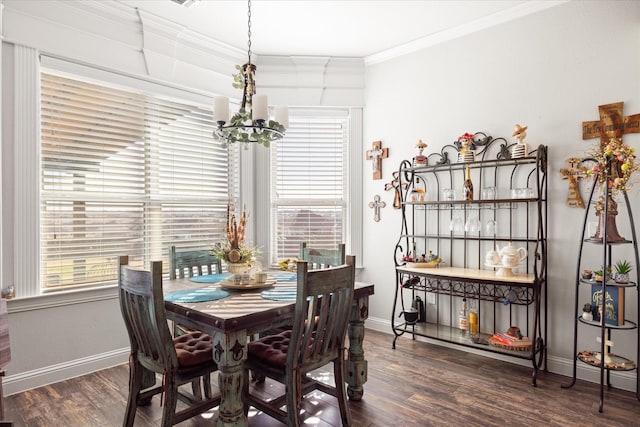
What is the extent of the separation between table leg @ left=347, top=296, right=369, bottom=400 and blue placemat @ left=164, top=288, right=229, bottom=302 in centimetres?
85

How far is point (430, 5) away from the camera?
3.21m

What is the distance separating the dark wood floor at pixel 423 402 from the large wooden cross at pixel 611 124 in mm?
1810

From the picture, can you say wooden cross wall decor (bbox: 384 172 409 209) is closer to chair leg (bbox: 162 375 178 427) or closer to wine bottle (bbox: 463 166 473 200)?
wine bottle (bbox: 463 166 473 200)

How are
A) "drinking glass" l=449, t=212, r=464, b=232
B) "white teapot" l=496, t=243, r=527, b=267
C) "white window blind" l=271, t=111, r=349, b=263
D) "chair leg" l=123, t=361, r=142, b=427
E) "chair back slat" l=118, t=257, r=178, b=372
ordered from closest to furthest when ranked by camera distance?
"chair back slat" l=118, t=257, r=178, b=372
"chair leg" l=123, t=361, r=142, b=427
"white teapot" l=496, t=243, r=527, b=267
"drinking glass" l=449, t=212, r=464, b=232
"white window blind" l=271, t=111, r=349, b=263

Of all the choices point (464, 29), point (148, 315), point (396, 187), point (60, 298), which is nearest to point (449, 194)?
point (396, 187)

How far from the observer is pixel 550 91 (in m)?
3.10

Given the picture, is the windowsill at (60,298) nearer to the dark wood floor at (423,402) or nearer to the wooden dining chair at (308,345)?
the dark wood floor at (423,402)

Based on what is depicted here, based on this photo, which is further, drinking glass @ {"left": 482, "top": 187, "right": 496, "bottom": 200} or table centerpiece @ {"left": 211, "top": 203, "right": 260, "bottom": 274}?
drinking glass @ {"left": 482, "top": 187, "right": 496, "bottom": 200}

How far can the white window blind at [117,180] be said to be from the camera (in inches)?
117

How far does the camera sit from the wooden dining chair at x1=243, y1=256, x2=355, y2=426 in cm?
193

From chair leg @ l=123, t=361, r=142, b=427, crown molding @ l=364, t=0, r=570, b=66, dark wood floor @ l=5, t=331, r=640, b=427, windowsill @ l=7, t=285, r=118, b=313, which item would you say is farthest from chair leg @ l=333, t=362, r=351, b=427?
crown molding @ l=364, t=0, r=570, b=66

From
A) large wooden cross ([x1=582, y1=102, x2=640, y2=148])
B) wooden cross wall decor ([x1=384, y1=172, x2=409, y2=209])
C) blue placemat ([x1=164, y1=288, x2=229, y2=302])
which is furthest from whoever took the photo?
wooden cross wall decor ([x1=384, y1=172, x2=409, y2=209])

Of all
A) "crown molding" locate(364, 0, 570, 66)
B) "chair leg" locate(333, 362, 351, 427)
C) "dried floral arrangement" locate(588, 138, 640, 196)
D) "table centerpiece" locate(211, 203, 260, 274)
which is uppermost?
"crown molding" locate(364, 0, 570, 66)

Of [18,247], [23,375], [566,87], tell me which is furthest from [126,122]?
[566,87]
